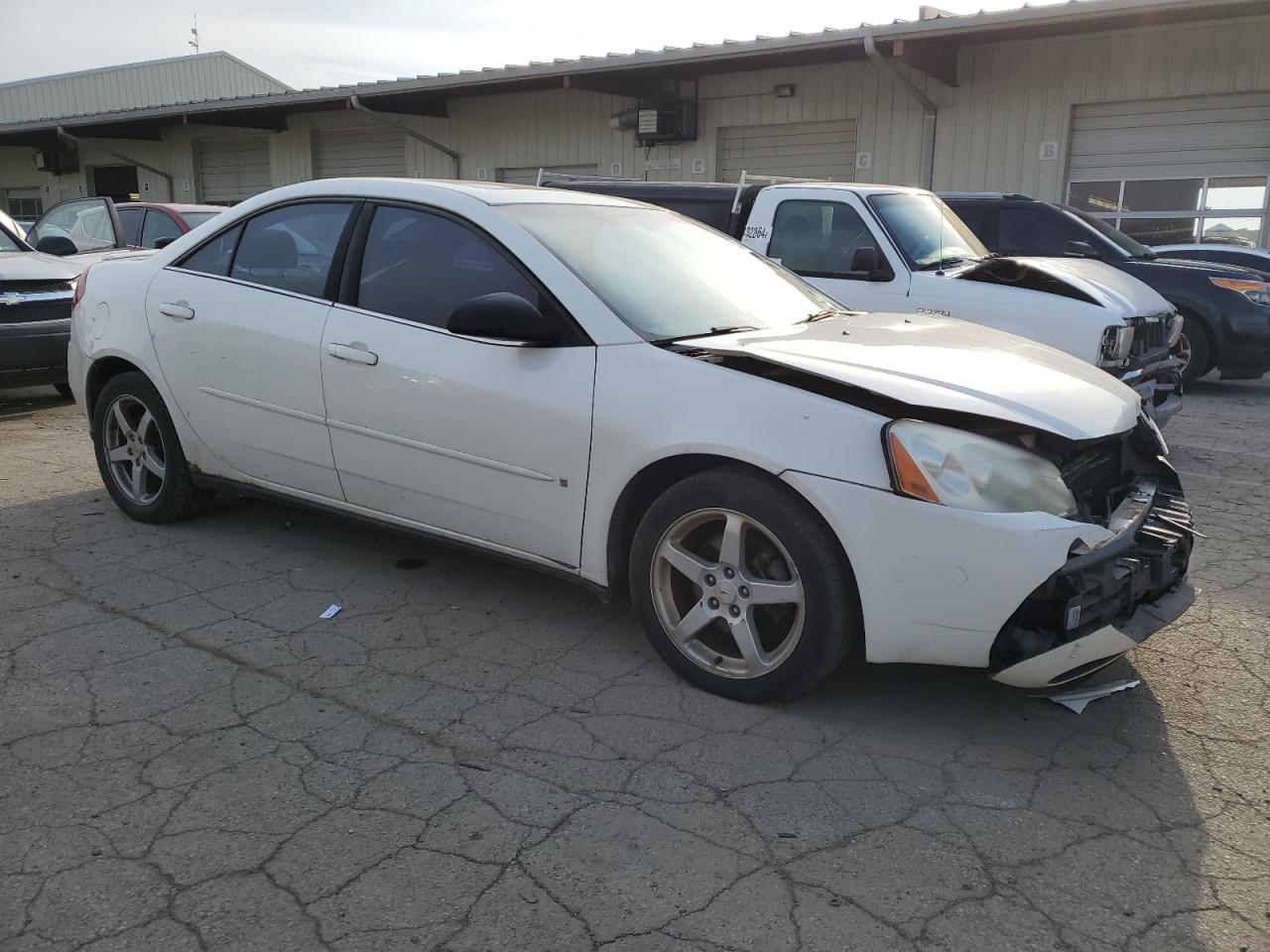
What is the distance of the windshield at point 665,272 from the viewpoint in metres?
3.76

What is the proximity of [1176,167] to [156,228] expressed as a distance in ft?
40.3

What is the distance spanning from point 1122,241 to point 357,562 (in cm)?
866

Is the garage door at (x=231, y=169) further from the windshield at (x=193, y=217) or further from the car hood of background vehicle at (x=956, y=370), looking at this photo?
the car hood of background vehicle at (x=956, y=370)

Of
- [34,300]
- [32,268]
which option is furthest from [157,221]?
[34,300]

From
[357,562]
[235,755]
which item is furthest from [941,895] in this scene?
[357,562]

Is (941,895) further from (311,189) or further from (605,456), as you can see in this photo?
(311,189)

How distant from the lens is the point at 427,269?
4020mm

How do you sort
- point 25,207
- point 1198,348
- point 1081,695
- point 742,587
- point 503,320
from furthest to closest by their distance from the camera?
point 25,207 → point 1198,348 → point 503,320 → point 1081,695 → point 742,587

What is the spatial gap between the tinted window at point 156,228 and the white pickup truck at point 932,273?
18.2 ft

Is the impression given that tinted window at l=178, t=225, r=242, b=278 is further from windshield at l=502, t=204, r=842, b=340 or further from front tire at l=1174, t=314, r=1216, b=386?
front tire at l=1174, t=314, r=1216, b=386

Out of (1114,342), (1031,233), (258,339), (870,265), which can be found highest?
(1031,233)

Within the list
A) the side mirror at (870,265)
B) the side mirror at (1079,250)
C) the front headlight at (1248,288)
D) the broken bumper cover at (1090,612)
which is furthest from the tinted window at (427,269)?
the front headlight at (1248,288)

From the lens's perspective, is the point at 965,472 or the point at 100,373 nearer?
the point at 965,472

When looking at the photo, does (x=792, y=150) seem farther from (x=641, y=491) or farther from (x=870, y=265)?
(x=641, y=491)
